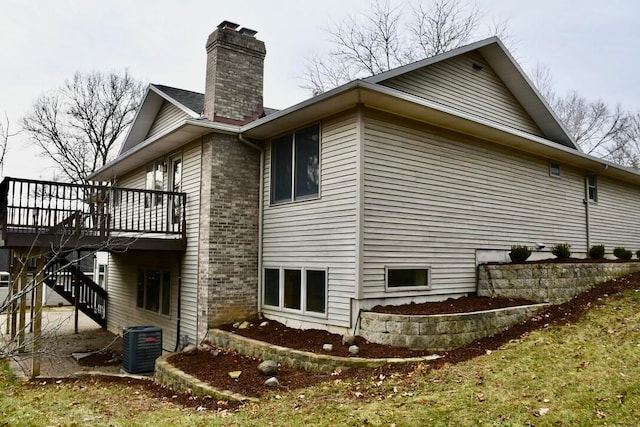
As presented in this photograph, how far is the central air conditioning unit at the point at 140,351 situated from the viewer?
1023 cm

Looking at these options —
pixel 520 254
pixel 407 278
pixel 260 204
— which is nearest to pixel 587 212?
pixel 520 254

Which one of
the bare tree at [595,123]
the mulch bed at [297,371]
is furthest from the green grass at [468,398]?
the bare tree at [595,123]

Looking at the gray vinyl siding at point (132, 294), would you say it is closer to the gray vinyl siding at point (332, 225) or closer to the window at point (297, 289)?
the window at point (297, 289)

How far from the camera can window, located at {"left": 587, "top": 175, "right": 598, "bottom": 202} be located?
1496 centimetres

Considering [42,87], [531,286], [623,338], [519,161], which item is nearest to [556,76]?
[519,161]

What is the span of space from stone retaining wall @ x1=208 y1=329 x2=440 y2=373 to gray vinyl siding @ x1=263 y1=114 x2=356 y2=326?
46.0 inches

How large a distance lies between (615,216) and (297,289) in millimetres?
11606

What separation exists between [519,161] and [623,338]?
5843 millimetres

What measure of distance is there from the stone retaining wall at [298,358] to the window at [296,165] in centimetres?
300

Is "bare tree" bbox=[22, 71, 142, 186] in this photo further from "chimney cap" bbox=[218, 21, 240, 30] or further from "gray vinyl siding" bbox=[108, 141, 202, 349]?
"chimney cap" bbox=[218, 21, 240, 30]

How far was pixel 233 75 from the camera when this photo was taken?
38.2 feet

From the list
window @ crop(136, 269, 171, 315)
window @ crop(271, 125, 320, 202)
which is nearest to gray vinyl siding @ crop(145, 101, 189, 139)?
window @ crop(271, 125, 320, 202)

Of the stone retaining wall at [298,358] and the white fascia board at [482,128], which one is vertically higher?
the white fascia board at [482,128]

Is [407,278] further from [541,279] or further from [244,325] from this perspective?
[244,325]
